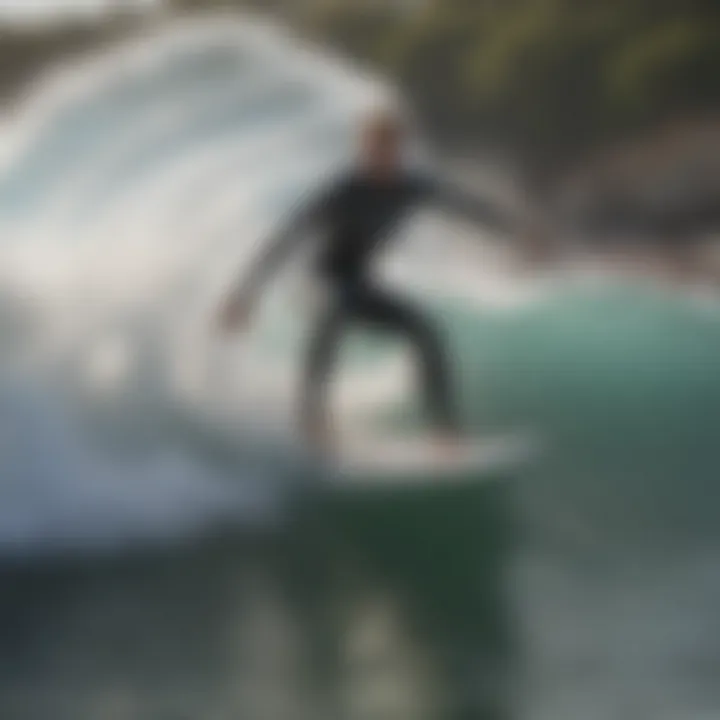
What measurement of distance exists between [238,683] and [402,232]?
461mm

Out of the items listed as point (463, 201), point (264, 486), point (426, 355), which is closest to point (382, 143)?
point (463, 201)

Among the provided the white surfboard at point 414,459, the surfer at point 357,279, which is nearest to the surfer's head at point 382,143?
the surfer at point 357,279

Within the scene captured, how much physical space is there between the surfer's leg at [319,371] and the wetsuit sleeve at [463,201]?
15 cm

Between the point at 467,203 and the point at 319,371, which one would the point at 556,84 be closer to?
the point at 467,203

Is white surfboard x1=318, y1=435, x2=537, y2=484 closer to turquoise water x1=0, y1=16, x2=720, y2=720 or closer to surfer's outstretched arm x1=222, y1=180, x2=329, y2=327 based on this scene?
turquoise water x1=0, y1=16, x2=720, y2=720

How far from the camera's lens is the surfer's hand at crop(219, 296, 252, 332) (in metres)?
1.10

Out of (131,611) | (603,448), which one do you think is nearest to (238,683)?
(131,611)

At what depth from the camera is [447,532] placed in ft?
3.59

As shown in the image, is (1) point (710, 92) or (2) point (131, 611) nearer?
(2) point (131, 611)

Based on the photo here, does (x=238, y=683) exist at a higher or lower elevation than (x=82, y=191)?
lower

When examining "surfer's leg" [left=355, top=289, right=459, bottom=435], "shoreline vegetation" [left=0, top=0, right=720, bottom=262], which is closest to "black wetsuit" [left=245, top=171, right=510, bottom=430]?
"surfer's leg" [left=355, top=289, right=459, bottom=435]

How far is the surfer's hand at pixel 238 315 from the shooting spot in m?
1.10

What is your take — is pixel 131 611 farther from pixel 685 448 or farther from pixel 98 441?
pixel 685 448

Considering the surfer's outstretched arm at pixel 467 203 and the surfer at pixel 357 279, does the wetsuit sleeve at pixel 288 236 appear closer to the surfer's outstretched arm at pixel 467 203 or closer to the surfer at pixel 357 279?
the surfer at pixel 357 279
